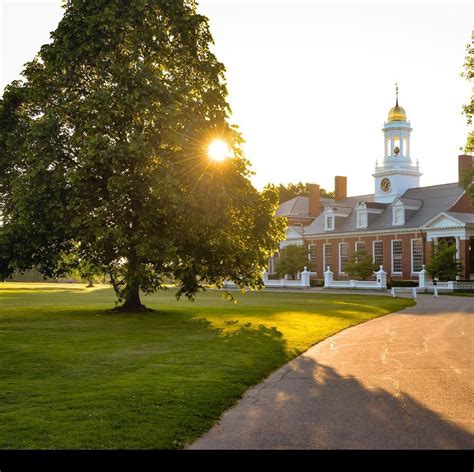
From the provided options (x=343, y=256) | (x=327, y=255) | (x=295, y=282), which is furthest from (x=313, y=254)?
(x=295, y=282)

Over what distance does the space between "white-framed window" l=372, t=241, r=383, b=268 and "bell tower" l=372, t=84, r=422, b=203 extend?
6479 millimetres

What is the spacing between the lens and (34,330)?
68.2ft

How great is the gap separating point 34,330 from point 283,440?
14.5 meters

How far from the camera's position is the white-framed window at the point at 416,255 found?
60.4m

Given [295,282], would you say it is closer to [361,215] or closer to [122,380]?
[361,215]

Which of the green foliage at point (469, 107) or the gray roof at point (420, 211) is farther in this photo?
the gray roof at point (420, 211)

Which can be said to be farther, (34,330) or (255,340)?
(34,330)

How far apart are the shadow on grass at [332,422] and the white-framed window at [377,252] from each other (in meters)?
54.0

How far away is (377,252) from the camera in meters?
65.4

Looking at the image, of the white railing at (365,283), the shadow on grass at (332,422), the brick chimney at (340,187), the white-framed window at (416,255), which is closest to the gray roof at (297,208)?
the brick chimney at (340,187)

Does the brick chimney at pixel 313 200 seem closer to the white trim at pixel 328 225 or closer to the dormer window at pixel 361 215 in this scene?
the white trim at pixel 328 225

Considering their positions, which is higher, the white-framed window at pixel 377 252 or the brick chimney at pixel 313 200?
the brick chimney at pixel 313 200

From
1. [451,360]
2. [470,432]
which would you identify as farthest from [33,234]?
[470,432]
